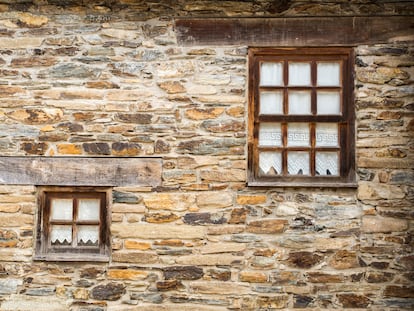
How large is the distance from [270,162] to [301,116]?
515 mm

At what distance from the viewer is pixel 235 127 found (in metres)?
4.46

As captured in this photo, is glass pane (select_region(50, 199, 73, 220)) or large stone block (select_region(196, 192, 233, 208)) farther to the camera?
glass pane (select_region(50, 199, 73, 220))

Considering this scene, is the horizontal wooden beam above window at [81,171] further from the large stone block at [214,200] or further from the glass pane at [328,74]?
the glass pane at [328,74]

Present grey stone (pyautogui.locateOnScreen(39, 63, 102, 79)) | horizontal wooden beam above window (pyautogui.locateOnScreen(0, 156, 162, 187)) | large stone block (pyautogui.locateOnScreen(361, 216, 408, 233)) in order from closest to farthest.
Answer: large stone block (pyautogui.locateOnScreen(361, 216, 408, 233)) < horizontal wooden beam above window (pyautogui.locateOnScreen(0, 156, 162, 187)) < grey stone (pyautogui.locateOnScreen(39, 63, 102, 79))

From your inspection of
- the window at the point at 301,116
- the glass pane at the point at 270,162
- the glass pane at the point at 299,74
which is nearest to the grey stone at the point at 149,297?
the window at the point at 301,116

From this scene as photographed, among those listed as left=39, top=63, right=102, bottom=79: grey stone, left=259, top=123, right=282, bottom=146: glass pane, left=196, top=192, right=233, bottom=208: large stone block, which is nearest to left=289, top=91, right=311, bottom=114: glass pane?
left=259, top=123, right=282, bottom=146: glass pane

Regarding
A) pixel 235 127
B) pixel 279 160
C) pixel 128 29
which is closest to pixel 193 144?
pixel 235 127

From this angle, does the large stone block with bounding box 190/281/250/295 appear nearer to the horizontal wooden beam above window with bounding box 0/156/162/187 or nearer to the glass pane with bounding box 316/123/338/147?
the horizontal wooden beam above window with bounding box 0/156/162/187

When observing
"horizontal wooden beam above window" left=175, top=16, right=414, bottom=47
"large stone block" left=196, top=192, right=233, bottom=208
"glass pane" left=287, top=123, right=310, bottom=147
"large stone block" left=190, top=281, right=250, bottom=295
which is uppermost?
"horizontal wooden beam above window" left=175, top=16, right=414, bottom=47

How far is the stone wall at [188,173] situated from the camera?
4332 mm

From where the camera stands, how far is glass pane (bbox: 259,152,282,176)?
450 centimetres

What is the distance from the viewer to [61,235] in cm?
452

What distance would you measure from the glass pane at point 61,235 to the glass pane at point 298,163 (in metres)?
2.15

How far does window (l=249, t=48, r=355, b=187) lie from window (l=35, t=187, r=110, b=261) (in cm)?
145
